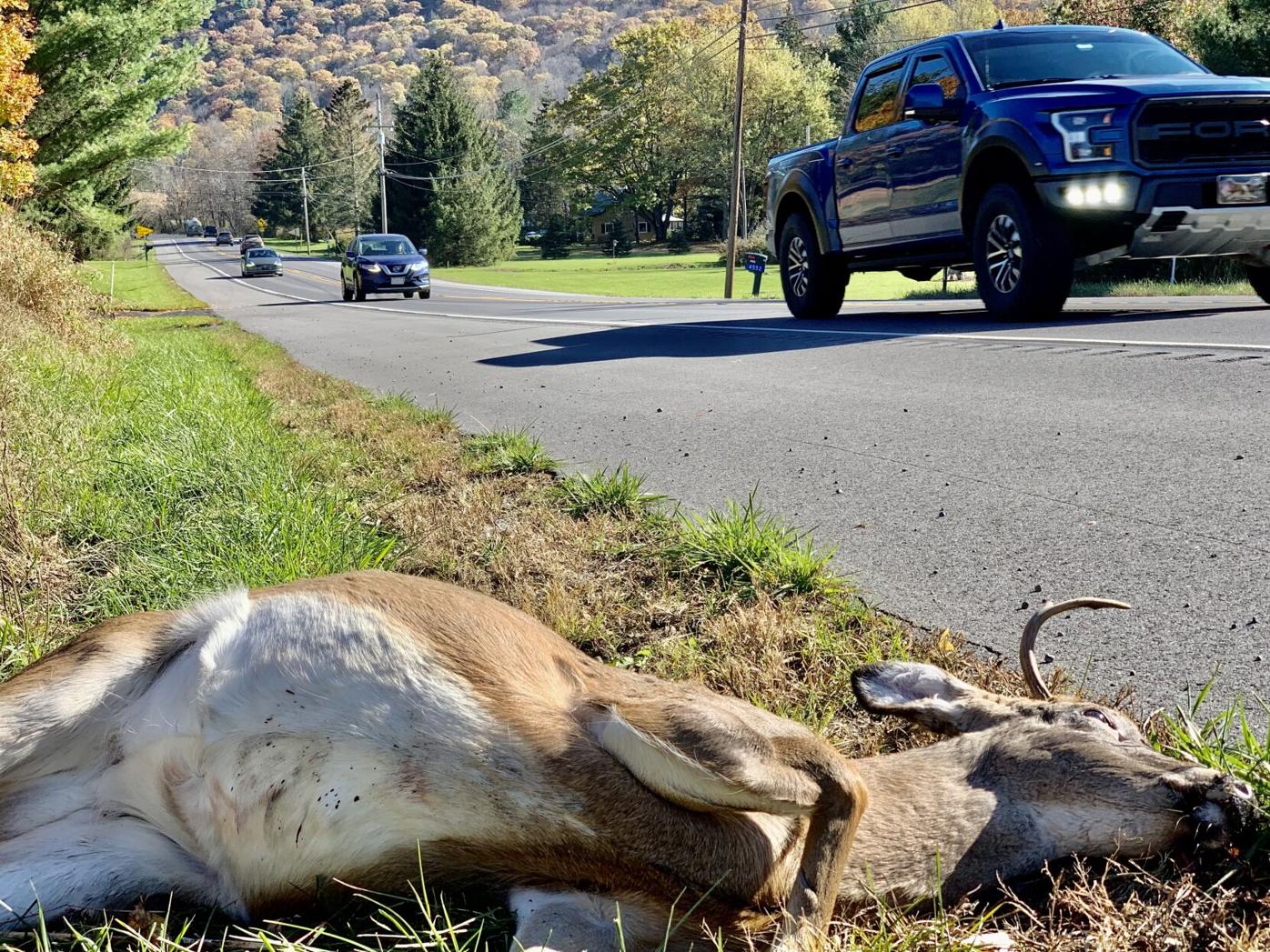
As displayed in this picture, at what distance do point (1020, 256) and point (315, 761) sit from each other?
977cm

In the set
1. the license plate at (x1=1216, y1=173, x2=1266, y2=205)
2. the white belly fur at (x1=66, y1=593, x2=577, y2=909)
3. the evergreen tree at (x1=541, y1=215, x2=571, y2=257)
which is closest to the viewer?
the white belly fur at (x1=66, y1=593, x2=577, y2=909)

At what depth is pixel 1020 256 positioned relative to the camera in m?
10.4

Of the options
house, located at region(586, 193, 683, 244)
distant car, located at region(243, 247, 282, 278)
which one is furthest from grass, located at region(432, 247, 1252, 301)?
distant car, located at region(243, 247, 282, 278)

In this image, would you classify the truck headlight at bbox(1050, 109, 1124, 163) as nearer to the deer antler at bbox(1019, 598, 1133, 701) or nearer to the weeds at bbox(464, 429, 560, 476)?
the weeds at bbox(464, 429, 560, 476)

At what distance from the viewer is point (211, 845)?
77.6 inches

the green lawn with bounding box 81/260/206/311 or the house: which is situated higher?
the house

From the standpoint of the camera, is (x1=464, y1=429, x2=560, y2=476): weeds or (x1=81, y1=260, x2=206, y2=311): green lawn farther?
(x1=81, y1=260, x2=206, y2=311): green lawn

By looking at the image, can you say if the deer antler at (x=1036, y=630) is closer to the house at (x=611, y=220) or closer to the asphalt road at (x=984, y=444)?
the asphalt road at (x=984, y=444)

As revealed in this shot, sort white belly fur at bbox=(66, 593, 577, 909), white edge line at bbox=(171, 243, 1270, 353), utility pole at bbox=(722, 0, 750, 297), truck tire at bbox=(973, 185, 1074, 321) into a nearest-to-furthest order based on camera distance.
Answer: white belly fur at bbox=(66, 593, 577, 909)
white edge line at bbox=(171, 243, 1270, 353)
truck tire at bbox=(973, 185, 1074, 321)
utility pole at bbox=(722, 0, 750, 297)

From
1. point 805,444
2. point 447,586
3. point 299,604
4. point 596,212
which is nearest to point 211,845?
point 299,604

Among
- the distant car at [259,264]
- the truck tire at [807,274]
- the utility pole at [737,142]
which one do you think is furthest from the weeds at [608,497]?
the distant car at [259,264]

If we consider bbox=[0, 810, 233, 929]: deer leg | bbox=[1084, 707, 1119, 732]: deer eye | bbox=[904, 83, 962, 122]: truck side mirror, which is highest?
bbox=[904, 83, 962, 122]: truck side mirror

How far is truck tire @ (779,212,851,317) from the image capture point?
1372 centimetres

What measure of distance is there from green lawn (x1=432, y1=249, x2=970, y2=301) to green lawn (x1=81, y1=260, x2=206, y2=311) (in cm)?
1267
